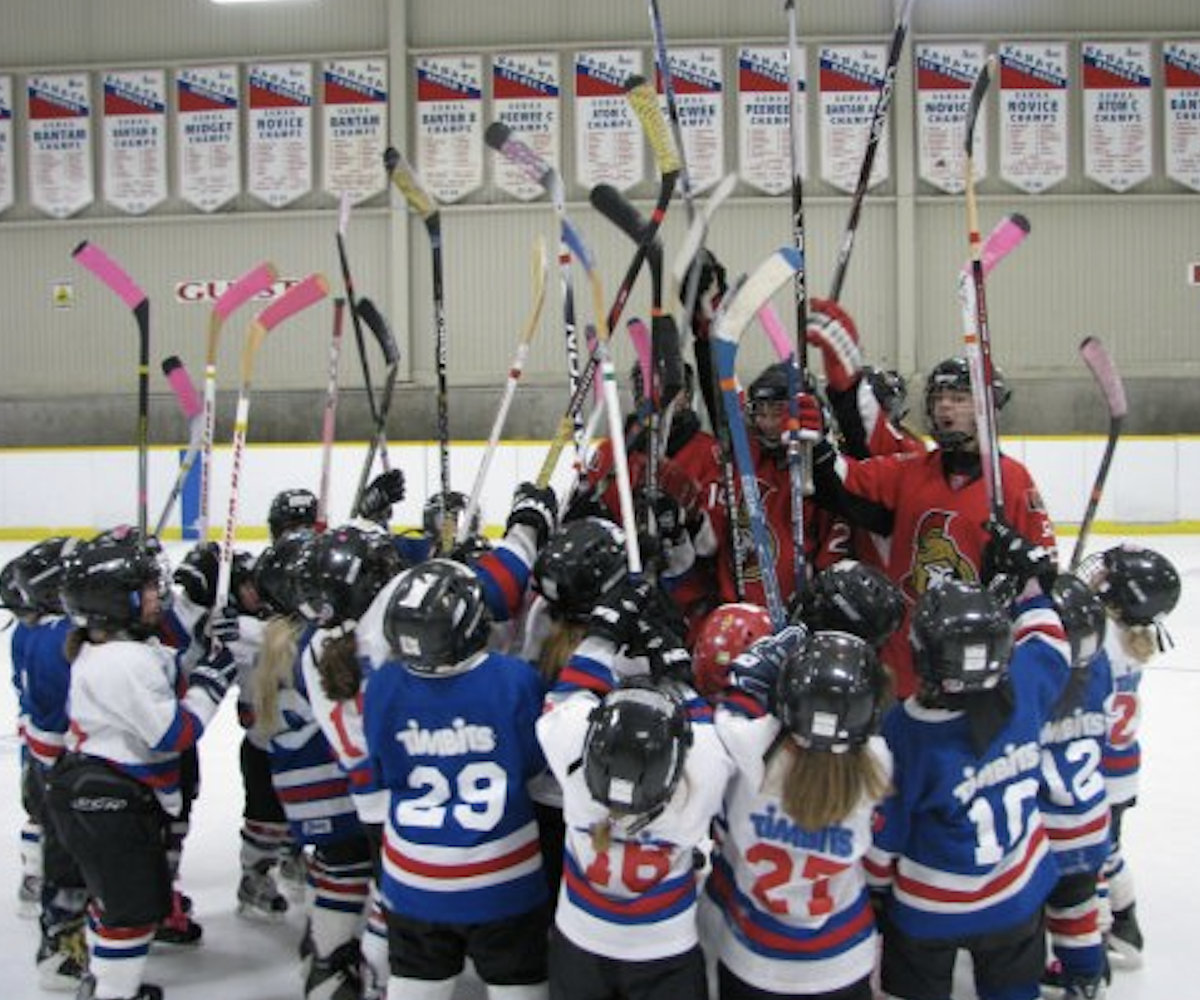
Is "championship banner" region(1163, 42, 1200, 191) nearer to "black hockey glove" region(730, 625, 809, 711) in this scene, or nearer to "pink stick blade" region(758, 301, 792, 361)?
"pink stick blade" region(758, 301, 792, 361)

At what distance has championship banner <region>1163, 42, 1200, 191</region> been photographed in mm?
10594

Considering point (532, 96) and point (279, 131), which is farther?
point (279, 131)

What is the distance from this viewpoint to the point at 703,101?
10750mm

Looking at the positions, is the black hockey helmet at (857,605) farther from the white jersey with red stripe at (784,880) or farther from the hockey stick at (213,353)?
the hockey stick at (213,353)

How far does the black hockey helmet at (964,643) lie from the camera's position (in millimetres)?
1807

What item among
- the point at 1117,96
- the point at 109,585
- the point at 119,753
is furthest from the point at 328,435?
the point at 1117,96

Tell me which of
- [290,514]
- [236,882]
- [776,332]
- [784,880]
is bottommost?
[236,882]

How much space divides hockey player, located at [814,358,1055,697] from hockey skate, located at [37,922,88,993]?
5.93 ft

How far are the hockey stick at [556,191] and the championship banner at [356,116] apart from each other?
27.2 ft

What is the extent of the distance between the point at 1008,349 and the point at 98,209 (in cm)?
848

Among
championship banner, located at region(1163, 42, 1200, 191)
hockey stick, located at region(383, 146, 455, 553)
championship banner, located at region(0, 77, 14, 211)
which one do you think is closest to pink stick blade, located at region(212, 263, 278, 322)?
hockey stick, located at region(383, 146, 455, 553)

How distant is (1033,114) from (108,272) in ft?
31.1

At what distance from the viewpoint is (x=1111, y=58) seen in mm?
10594

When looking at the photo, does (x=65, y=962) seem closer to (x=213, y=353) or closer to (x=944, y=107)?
(x=213, y=353)
